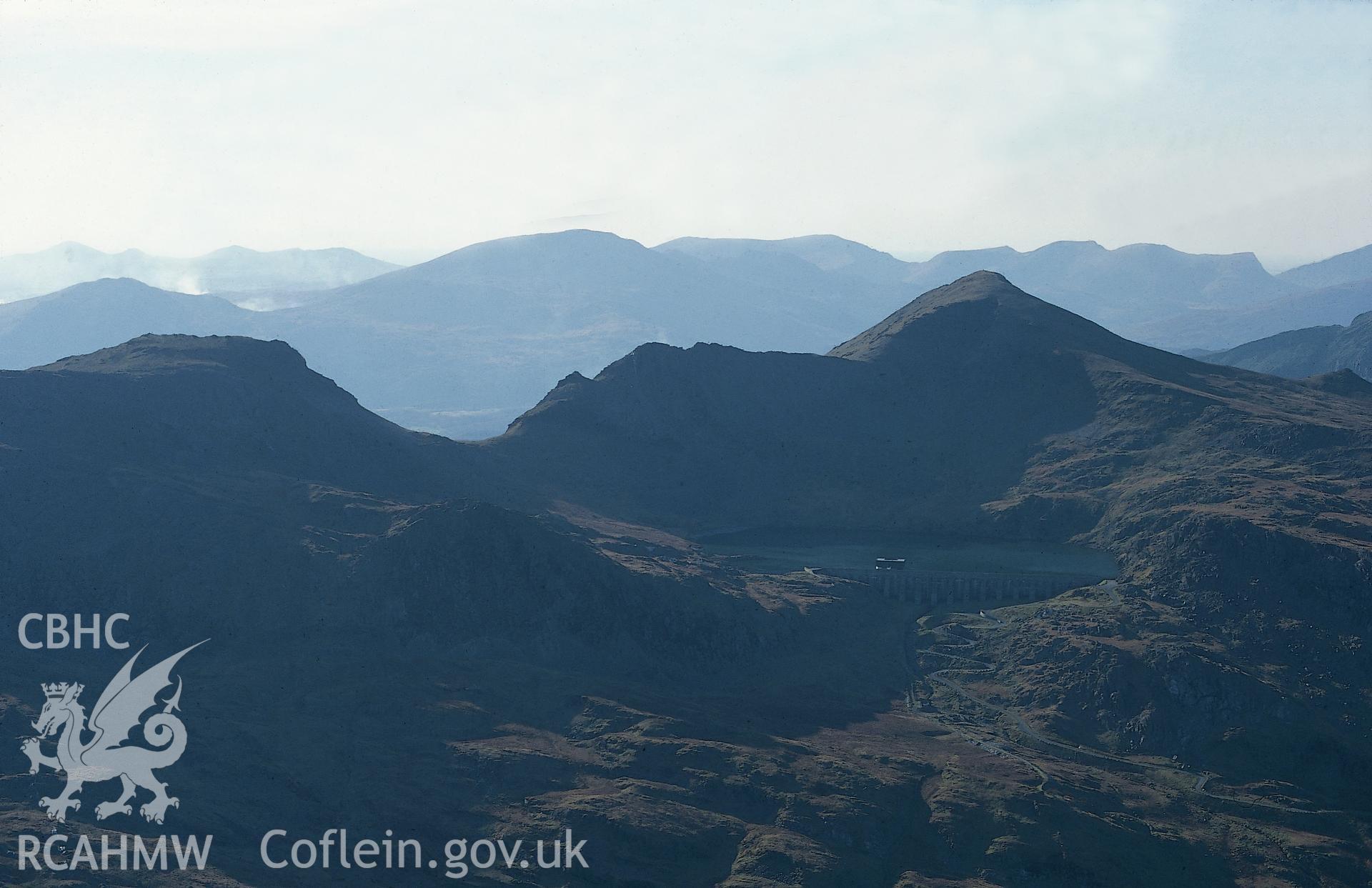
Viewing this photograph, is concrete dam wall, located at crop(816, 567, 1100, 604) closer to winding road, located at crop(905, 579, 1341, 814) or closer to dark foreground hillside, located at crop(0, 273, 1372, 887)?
winding road, located at crop(905, 579, 1341, 814)

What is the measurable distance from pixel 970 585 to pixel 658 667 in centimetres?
5300

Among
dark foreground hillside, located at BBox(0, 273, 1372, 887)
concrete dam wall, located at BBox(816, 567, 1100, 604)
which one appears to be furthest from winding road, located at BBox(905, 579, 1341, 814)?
concrete dam wall, located at BBox(816, 567, 1100, 604)

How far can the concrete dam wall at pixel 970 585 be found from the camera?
168m

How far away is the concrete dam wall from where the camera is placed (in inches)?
6614

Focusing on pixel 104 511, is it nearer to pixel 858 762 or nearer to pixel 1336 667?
pixel 858 762

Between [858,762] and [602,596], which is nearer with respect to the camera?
[858,762]

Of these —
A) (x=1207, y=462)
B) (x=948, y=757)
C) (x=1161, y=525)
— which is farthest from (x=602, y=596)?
(x=1207, y=462)

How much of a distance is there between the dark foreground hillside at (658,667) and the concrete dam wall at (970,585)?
222 inches

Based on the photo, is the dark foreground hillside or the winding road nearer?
the dark foreground hillside

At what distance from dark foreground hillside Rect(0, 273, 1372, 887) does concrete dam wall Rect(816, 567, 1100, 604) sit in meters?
5.64

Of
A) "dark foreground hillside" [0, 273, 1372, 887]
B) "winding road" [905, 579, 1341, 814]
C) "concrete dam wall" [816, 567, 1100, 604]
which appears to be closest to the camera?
"dark foreground hillside" [0, 273, 1372, 887]

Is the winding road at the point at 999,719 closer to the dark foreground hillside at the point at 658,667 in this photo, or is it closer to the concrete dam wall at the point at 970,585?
the dark foreground hillside at the point at 658,667

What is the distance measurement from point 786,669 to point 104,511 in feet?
277

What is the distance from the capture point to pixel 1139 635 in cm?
14575
